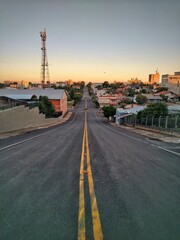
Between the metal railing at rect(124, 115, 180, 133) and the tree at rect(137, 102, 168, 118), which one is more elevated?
the tree at rect(137, 102, 168, 118)

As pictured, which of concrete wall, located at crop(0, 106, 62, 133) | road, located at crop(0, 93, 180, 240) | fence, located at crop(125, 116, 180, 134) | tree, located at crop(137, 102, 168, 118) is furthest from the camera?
tree, located at crop(137, 102, 168, 118)

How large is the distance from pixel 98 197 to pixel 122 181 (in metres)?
1.19

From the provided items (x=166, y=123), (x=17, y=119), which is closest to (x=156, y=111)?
(x=166, y=123)

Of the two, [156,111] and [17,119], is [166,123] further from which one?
[17,119]

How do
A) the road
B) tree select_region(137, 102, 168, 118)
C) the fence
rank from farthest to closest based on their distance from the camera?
tree select_region(137, 102, 168, 118)
the fence
the road

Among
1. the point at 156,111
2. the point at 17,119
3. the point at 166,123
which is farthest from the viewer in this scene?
the point at 156,111

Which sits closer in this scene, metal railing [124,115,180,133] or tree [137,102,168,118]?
metal railing [124,115,180,133]

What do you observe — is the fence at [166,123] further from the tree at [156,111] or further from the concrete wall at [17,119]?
the concrete wall at [17,119]

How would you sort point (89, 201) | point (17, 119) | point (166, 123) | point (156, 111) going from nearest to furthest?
1. point (89, 201)
2. point (166, 123)
3. point (17, 119)
4. point (156, 111)

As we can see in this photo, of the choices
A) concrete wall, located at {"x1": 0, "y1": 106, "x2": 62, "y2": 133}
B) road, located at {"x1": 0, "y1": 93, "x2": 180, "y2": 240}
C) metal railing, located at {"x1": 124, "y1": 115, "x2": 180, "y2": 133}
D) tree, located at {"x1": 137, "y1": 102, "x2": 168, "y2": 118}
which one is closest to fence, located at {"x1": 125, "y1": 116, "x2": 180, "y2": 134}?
metal railing, located at {"x1": 124, "y1": 115, "x2": 180, "y2": 133}

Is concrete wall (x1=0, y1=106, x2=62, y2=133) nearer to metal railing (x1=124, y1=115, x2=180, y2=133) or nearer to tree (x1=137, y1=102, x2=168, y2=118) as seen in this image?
metal railing (x1=124, y1=115, x2=180, y2=133)

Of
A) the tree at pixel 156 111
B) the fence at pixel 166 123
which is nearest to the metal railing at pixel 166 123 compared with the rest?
the fence at pixel 166 123

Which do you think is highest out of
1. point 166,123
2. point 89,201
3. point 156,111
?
point 156,111

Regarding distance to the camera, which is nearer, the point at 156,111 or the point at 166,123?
the point at 166,123
